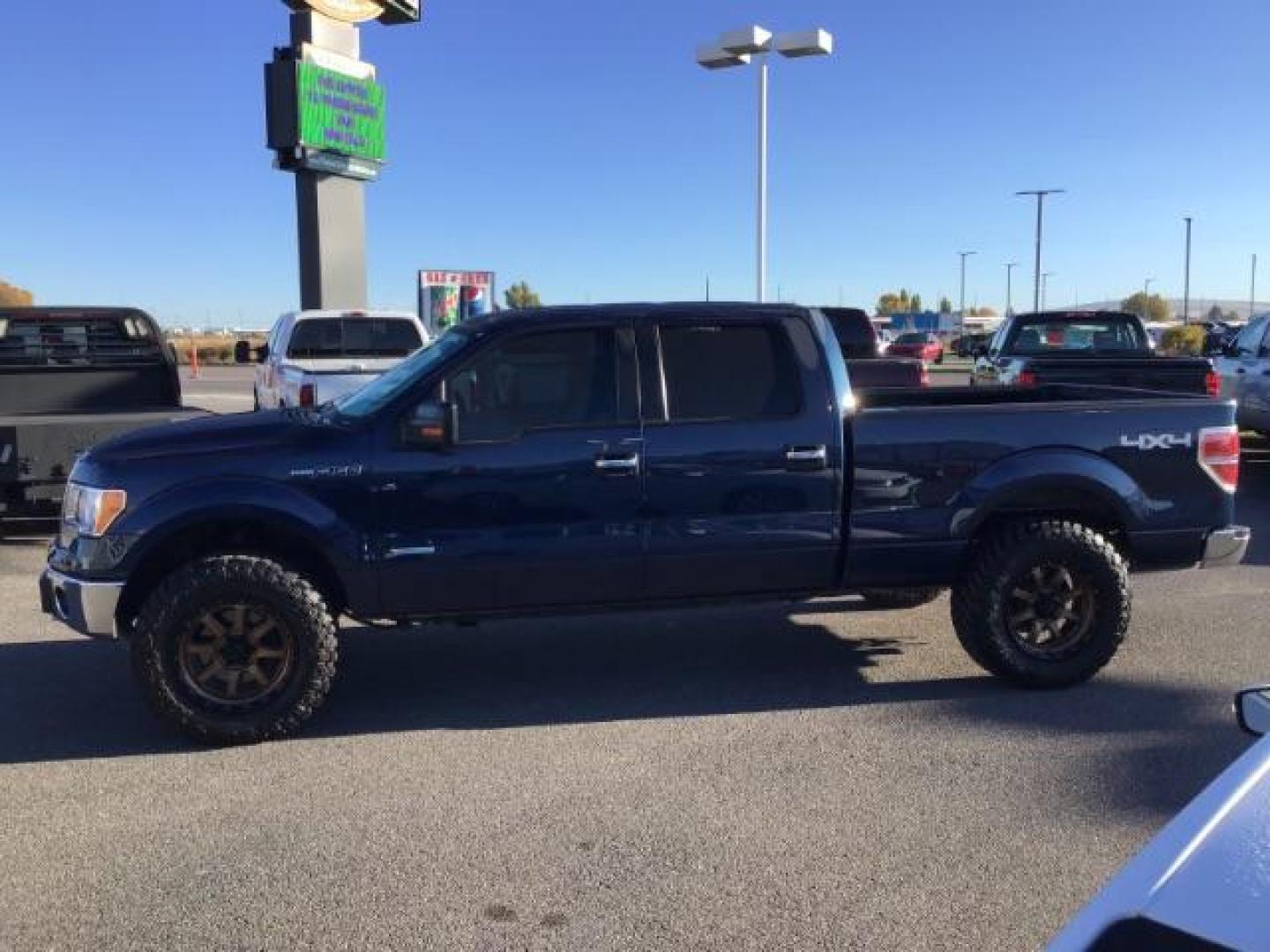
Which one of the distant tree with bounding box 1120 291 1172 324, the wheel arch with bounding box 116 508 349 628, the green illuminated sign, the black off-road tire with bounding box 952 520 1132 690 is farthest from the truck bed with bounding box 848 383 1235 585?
the distant tree with bounding box 1120 291 1172 324

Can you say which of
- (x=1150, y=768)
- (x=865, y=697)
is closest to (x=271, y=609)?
(x=865, y=697)

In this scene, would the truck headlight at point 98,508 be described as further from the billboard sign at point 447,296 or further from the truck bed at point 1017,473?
the billboard sign at point 447,296

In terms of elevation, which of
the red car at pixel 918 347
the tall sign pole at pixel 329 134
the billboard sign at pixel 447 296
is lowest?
the red car at pixel 918 347

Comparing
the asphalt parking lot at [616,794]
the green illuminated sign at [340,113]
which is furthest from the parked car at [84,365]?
the green illuminated sign at [340,113]

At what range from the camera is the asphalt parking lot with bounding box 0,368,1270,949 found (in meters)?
3.36

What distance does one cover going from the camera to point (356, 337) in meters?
13.2

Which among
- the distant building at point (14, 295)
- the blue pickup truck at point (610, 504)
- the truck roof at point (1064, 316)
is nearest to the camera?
the blue pickup truck at point (610, 504)

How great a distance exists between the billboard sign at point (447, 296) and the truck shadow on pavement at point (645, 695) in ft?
76.1

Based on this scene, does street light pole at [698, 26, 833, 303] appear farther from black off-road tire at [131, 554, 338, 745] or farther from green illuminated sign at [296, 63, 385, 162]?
black off-road tire at [131, 554, 338, 745]

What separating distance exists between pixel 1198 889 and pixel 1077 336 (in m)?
13.6

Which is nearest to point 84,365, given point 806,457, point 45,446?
point 45,446

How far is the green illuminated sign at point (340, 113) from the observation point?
18.9 meters

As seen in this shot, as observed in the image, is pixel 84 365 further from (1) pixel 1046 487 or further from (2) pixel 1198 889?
(2) pixel 1198 889

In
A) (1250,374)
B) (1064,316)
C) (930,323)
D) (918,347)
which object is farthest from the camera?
(930,323)
